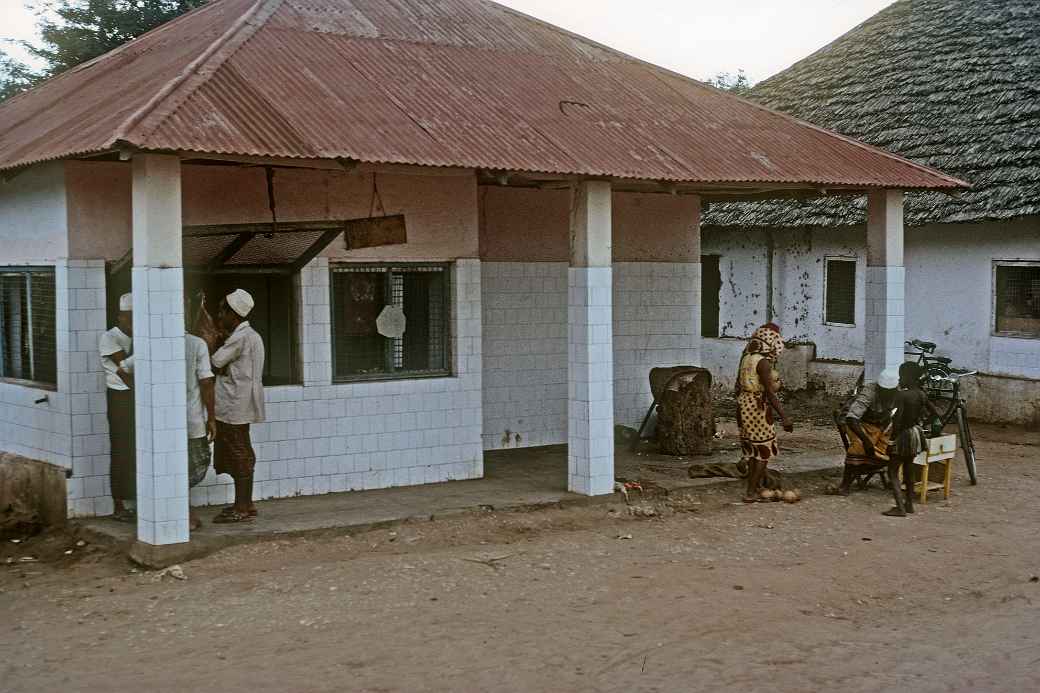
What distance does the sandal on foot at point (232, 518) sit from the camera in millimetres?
9414

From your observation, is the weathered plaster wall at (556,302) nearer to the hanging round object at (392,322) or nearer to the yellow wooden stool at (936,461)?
the hanging round object at (392,322)

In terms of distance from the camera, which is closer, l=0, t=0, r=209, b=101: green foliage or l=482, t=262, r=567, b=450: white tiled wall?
l=482, t=262, r=567, b=450: white tiled wall

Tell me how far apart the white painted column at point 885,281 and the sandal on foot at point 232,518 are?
643 centimetres

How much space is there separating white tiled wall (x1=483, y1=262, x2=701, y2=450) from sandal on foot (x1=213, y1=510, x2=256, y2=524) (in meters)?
4.07

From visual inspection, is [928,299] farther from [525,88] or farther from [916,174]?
[525,88]

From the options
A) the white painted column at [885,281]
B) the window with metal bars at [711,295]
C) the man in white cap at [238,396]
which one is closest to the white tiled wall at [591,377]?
the man in white cap at [238,396]

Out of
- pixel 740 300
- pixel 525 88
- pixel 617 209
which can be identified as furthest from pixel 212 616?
pixel 740 300

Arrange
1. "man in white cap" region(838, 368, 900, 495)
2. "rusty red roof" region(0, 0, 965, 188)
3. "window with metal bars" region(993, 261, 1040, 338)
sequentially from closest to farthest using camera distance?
"rusty red roof" region(0, 0, 965, 188), "man in white cap" region(838, 368, 900, 495), "window with metal bars" region(993, 261, 1040, 338)

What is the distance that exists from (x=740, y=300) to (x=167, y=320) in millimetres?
Result: 13449

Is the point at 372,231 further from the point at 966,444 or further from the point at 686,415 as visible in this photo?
the point at 966,444

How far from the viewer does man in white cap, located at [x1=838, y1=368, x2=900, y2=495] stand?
11.0 m

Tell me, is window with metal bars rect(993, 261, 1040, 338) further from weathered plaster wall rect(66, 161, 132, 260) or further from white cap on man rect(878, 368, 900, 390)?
weathered plaster wall rect(66, 161, 132, 260)

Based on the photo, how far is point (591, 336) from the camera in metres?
10.5

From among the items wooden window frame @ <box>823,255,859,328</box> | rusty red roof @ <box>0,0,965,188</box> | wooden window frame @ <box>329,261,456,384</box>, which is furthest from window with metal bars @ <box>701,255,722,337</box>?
wooden window frame @ <box>329,261,456,384</box>
